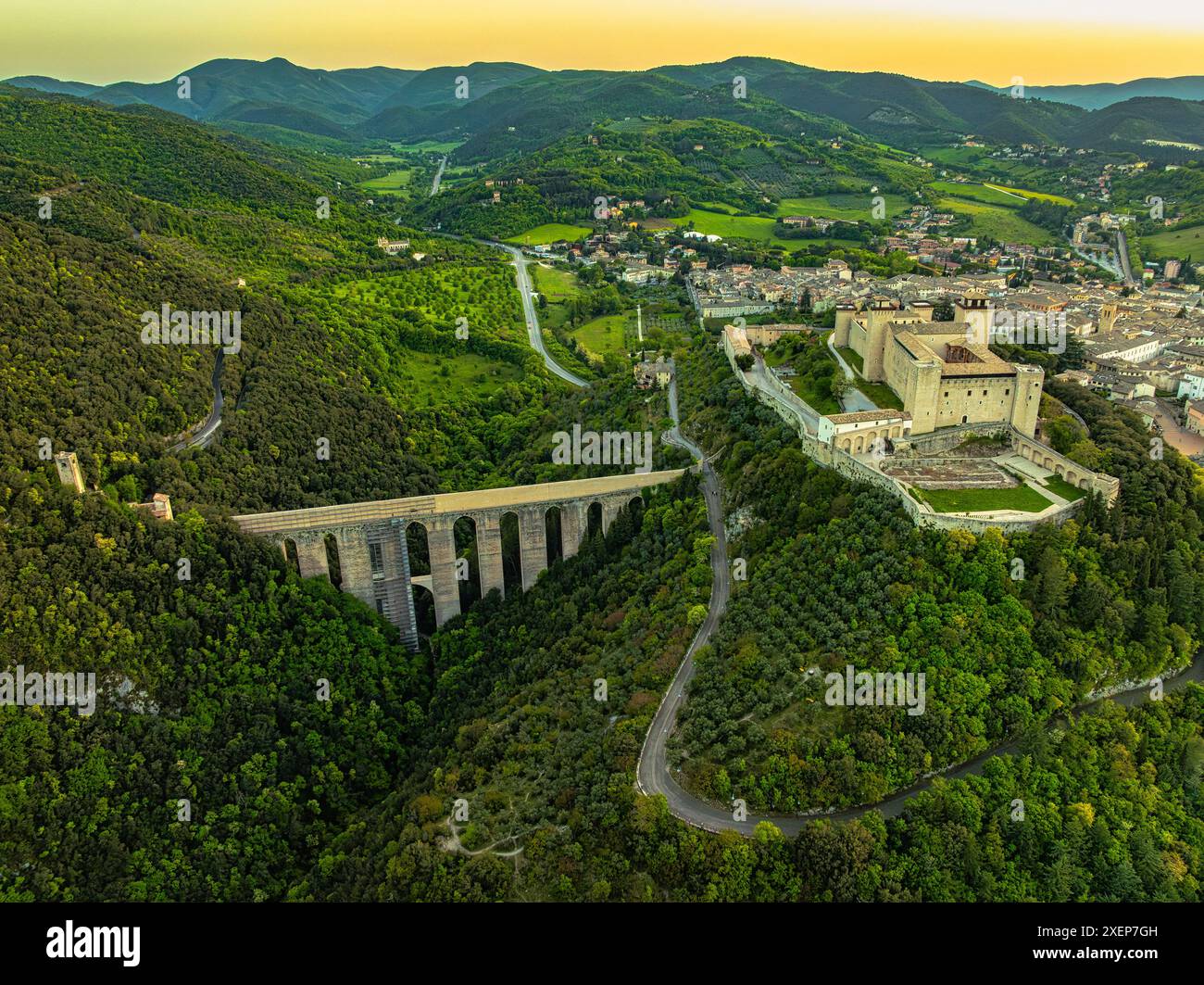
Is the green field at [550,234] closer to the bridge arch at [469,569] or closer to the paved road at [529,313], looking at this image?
the paved road at [529,313]

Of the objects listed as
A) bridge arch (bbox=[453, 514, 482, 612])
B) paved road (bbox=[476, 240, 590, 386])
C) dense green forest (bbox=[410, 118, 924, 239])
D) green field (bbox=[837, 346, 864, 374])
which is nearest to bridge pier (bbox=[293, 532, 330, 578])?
bridge arch (bbox=[453, 514, 482, 612])

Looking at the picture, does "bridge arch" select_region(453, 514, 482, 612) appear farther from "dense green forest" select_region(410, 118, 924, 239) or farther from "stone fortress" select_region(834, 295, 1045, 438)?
"dense green forest" select_region(410, 118, 924, 239)

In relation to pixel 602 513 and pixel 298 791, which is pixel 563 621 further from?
pixel 298 791

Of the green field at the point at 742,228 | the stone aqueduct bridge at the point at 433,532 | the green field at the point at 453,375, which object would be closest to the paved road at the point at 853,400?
the stone aqueduct bridge at the point at 433,532

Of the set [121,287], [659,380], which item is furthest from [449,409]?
[121,287]

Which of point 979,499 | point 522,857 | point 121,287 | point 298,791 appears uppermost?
point 121,287

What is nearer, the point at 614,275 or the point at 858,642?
the point at 858,642
